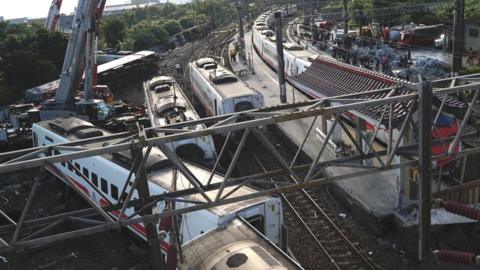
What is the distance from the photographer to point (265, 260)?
347 inches

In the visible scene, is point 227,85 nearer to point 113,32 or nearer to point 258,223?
point 258,223

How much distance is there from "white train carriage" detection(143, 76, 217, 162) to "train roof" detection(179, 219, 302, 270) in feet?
25.0

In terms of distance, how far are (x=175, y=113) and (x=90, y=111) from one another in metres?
9.71

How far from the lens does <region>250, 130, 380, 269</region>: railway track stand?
1276cm

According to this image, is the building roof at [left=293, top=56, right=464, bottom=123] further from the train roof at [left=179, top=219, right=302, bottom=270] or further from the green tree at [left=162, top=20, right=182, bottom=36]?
the green tree at [left=162, top=20, right=182, bottom=36]

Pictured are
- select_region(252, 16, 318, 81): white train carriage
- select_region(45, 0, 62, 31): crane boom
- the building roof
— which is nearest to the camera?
the building roof

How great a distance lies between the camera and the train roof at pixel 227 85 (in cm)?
2284

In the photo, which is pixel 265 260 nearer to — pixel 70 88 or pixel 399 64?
pixel 70 88

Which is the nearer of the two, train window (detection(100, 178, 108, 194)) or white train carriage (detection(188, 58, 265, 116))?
train window (detection(100, 178, 108, 194))

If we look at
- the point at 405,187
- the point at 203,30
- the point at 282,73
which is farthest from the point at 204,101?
the point at 203,30

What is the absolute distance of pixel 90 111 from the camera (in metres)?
28.3

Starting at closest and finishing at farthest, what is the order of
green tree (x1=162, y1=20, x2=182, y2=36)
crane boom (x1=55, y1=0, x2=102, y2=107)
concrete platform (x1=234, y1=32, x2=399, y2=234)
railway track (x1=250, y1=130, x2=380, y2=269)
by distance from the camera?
railway track (x1=250, y1=130, x2=380, y2=269), concrete platform (x1=234, y1=32, x2=399, y2=234), crane boom (x1=55, y1=0, x2=102, y2=107), green tree (x1=162, y1=20, x2=182, y2=36)

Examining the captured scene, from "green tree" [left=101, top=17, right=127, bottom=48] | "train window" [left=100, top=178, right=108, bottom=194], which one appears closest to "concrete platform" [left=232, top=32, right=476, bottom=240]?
"train window" [left=100, top=178, right=108, bottom=194]

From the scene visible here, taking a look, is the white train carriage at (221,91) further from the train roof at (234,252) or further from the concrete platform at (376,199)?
the train roof at (234,252)
